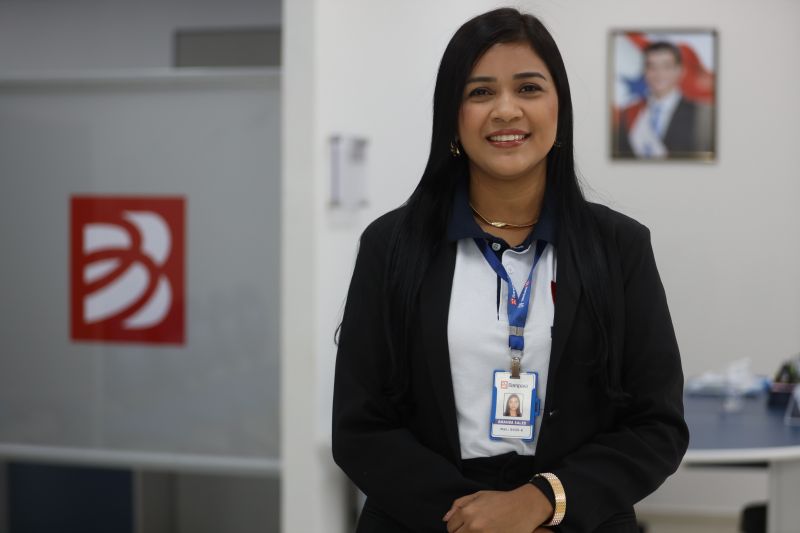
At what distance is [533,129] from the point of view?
0.88 meters

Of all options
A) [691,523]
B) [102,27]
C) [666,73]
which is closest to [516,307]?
[666,73]

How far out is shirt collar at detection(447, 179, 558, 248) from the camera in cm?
95

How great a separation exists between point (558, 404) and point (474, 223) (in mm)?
199

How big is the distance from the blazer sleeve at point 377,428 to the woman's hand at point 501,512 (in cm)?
3

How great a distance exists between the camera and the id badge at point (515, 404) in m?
0.94

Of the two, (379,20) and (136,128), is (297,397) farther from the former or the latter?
(379,20)

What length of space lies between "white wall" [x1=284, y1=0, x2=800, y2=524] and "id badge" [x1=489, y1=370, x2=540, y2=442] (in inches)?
7.2

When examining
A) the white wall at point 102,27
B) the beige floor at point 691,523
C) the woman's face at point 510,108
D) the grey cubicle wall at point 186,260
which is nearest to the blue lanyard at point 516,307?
the woman's face at point 510,108

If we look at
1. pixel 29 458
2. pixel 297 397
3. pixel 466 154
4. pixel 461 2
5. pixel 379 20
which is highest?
pixel 379 20

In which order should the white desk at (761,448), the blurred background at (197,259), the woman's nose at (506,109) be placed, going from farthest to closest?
1. the blurred background at (197,259)
2. the white desk at (761,448)
3. the woman's nose at (506,109)

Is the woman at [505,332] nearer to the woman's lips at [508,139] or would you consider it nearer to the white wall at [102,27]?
the woman's lips at [508,139]

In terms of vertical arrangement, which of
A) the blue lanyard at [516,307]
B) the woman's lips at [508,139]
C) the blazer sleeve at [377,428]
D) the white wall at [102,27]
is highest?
the white wall at [102,27]

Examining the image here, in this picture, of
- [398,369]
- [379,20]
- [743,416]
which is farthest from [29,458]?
[398,369]

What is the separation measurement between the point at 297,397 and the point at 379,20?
54.7 inches
